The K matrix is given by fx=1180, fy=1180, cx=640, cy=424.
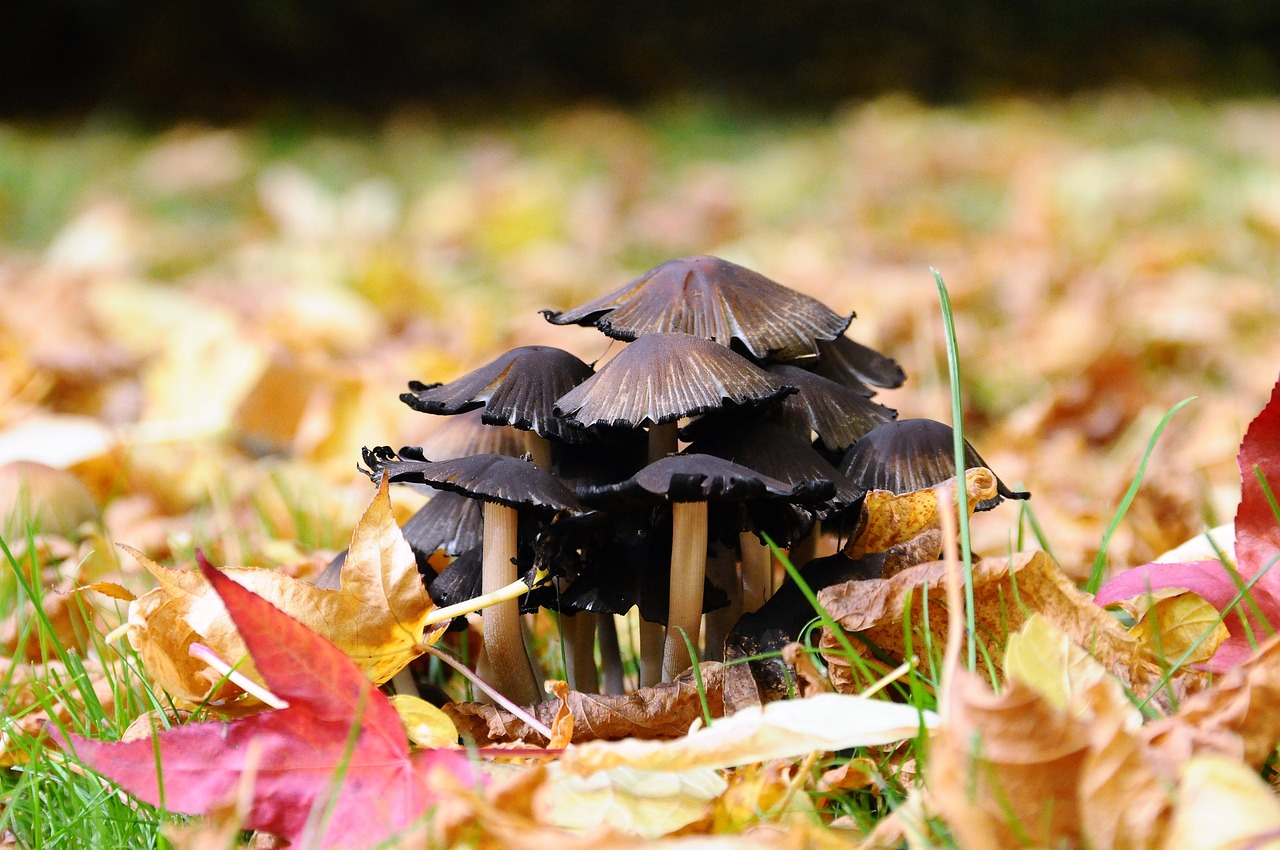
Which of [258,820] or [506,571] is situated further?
[506,571]

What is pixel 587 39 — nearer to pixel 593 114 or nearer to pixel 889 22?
pixel 593 114

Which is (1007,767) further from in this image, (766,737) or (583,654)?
(583,654)

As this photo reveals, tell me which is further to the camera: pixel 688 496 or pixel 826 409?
pixel 826 409

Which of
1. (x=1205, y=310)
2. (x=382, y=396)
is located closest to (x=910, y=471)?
(x=382, y=396)

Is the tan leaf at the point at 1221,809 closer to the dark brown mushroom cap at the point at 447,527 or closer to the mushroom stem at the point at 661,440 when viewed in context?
the mushroom stem at the point at 661,440

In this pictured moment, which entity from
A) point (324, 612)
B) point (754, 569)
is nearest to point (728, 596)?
point (754, 569)

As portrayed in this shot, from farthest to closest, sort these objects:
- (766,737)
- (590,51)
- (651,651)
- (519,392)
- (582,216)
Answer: (590,51) → (582,216) → (651,651) → (519,392) → (766,737)

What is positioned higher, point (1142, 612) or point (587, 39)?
point (587, 39)
